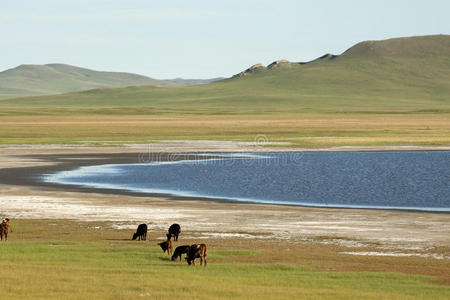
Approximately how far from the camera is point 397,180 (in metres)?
58.2

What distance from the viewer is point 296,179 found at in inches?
2299

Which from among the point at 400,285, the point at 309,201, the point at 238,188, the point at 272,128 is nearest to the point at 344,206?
the point at 309,201

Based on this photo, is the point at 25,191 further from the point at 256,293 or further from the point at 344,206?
the point at 256,293

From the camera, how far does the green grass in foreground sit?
66.9 feet

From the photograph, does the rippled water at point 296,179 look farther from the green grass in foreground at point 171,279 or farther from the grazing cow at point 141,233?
the green grass in foreground at point 171,279

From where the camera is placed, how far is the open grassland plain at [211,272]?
20.6 m

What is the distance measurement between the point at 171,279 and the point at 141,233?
822 centimetres

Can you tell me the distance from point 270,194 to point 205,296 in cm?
2990

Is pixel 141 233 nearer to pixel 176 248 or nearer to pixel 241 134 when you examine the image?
pixel 176 248

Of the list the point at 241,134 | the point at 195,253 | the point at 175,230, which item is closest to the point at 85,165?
the point at 175,230

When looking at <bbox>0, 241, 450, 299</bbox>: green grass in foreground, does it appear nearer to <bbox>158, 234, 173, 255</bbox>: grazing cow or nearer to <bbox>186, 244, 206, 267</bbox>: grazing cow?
<bbox>158, 234, 173, 255</bbox>: grazing cow

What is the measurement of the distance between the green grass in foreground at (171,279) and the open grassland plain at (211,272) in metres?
0.02

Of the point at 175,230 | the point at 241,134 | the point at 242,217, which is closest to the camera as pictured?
the point at 175,230

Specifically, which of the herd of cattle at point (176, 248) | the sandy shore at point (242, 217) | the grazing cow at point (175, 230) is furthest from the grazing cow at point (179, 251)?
the sandy shore at point (242, 217)
